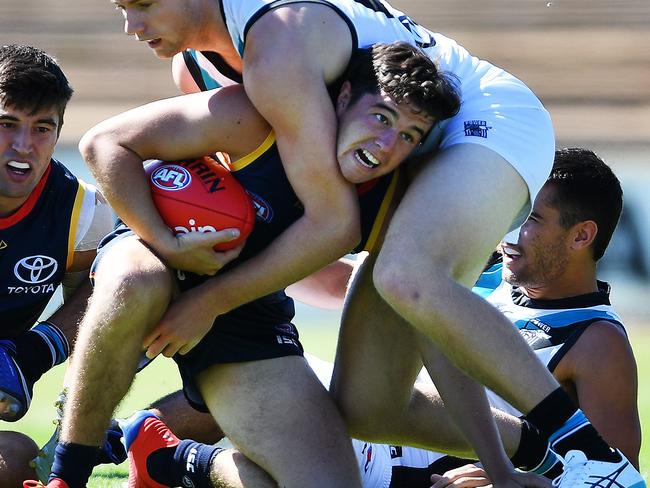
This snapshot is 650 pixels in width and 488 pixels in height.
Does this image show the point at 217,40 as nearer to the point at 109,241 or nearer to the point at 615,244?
the point at 109,241

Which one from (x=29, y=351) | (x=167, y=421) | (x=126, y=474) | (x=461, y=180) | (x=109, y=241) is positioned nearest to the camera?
(x=461, y=180)

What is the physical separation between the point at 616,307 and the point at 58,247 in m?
4.81

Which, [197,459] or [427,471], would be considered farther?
[427,471]

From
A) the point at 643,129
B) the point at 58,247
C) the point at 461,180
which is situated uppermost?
the point at 461,180

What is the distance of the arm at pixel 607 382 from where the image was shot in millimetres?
4277

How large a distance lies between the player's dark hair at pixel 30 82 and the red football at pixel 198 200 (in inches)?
39.5

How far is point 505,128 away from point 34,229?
1.95m

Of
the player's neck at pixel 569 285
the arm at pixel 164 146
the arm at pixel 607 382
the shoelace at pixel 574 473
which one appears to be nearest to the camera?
the shoelace at pixel 574 473

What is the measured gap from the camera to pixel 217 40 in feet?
12.5

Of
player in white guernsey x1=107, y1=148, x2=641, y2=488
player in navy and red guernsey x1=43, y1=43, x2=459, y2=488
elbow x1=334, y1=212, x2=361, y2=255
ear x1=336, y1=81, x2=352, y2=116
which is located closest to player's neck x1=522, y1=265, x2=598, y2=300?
player in white guernsey x1=107, y1=148, x2=641, y2=488

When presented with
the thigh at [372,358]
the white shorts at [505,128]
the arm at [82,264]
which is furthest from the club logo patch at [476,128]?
the arm at [82,264]

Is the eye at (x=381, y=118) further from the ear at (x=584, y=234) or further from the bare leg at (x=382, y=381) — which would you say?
the ear at (x=584, y=234)

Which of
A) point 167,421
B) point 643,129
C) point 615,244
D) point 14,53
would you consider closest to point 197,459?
point 167,421

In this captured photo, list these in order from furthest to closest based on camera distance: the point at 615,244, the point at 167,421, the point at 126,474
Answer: the point at 615,244 < the point at 126,474 < the point at 167,421
